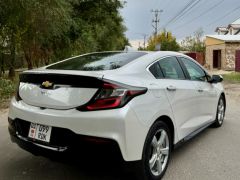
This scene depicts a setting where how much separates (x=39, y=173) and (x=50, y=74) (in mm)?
1274

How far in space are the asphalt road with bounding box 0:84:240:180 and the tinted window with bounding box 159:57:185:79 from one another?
1131 mm

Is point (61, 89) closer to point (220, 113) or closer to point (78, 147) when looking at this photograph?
point (78, 147)

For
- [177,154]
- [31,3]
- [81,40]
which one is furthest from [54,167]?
[81,40]

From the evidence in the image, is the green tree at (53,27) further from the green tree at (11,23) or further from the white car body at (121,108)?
the white car body at (121,108)

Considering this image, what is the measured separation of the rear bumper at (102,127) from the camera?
3.08 m

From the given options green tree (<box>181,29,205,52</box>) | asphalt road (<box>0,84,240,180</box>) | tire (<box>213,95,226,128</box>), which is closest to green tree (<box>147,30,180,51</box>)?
green tree (<box>181,29,205,52</box>)

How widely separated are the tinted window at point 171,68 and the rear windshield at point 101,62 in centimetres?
31

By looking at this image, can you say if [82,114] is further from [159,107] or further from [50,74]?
[159,107]

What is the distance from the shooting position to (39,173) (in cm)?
392

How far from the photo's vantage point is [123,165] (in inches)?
124

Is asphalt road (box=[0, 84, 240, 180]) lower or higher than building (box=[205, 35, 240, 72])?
lower

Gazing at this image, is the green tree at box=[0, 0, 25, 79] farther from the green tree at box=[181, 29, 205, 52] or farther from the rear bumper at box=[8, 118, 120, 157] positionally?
the green tree at box=[181, 29, 205, 52]

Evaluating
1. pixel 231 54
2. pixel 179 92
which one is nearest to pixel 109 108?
pixel 179 92

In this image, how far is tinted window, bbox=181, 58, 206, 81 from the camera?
16.1ft
